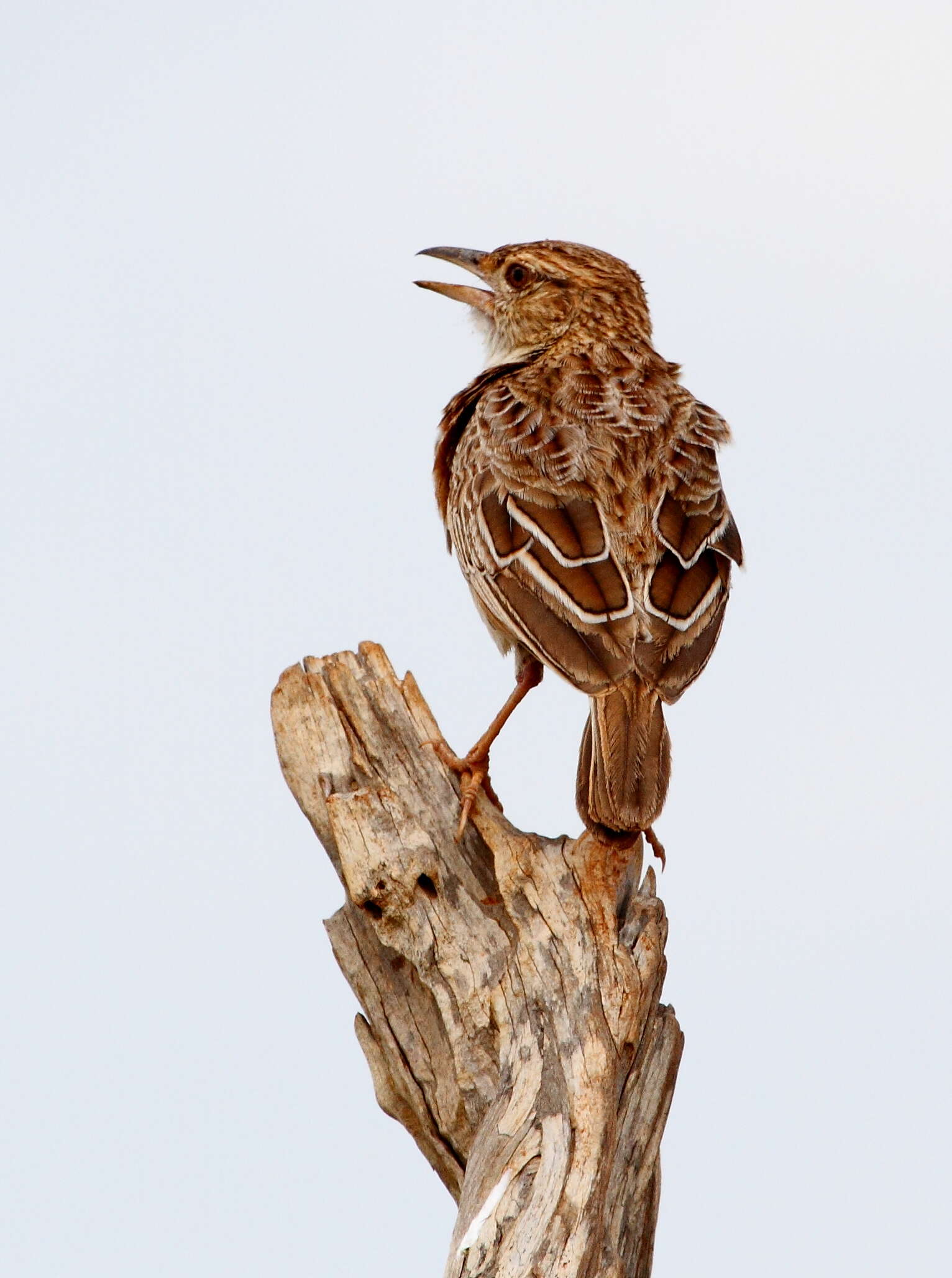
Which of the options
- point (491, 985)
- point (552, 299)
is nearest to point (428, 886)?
point (491, 985)

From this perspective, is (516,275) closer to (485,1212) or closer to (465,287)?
(465,287)

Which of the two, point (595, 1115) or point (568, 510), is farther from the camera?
point (568, 510)

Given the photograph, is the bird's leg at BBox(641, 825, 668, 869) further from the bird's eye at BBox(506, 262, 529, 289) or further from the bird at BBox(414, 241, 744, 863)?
the bird's eye at BBox(506, 262, 529, 289)

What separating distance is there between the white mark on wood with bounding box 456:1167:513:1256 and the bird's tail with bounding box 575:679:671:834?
152 cm

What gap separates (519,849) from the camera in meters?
8.18

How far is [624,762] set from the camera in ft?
25.0

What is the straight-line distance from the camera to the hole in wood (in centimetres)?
810

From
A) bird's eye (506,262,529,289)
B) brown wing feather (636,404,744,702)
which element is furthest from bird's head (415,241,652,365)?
brown wing feather (636,404,744,702)

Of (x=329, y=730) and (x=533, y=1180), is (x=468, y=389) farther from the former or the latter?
(x=533, y=1180)

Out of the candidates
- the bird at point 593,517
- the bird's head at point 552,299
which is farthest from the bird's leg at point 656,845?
the bird's head at point 552,299

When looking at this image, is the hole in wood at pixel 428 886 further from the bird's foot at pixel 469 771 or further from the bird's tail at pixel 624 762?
the bird's tail at pixel 624 762

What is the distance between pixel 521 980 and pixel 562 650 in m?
1.49

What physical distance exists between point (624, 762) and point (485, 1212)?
1958mm

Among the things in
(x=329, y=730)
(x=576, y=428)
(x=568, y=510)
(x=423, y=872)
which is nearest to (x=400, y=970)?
(x=423, y=872)
